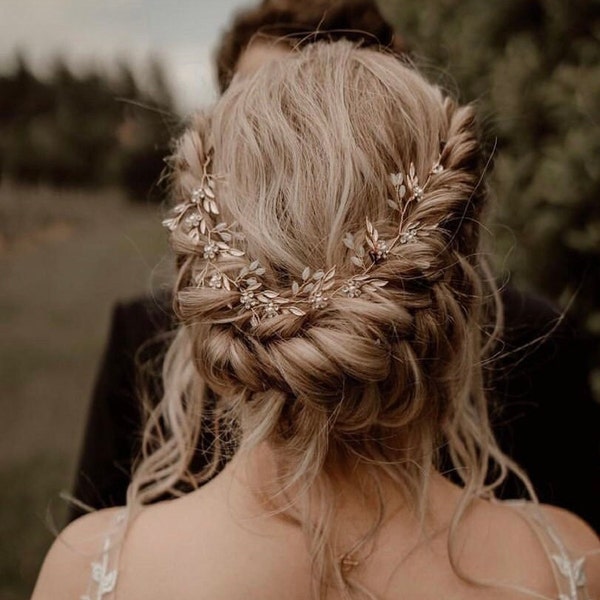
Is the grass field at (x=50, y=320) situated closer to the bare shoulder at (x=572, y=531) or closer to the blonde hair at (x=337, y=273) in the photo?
the blonde hair at (x=337, y=273)

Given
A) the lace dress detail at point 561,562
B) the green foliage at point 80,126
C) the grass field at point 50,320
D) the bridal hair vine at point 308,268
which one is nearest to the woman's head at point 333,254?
the bridal hair vine at point 308,268

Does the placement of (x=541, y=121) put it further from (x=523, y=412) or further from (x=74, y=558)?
(x=74, y=558)

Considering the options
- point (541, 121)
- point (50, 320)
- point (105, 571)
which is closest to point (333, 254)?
point (105, 571)

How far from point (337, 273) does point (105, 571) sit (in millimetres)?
695

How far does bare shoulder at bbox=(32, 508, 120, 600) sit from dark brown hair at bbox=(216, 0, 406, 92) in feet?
4.53

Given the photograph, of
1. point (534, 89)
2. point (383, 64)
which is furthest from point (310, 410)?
point (534, 89)

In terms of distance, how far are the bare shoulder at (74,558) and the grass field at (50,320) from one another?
2250 millimetres

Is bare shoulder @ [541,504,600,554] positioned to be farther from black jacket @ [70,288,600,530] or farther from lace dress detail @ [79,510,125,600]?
lace dress detail @ [79,510,125,600]

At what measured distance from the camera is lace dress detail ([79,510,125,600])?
126 cm

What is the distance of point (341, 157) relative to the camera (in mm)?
1150

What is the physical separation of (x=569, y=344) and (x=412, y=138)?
3.74 ft

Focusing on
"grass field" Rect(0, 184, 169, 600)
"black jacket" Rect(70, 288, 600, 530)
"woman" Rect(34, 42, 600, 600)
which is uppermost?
"woman" Rect(34, 42, 600, 600)

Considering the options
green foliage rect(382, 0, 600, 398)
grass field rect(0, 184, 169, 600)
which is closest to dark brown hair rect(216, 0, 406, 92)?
green foliage rect(382, 0, 600, 398)

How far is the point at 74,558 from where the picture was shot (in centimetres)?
134
